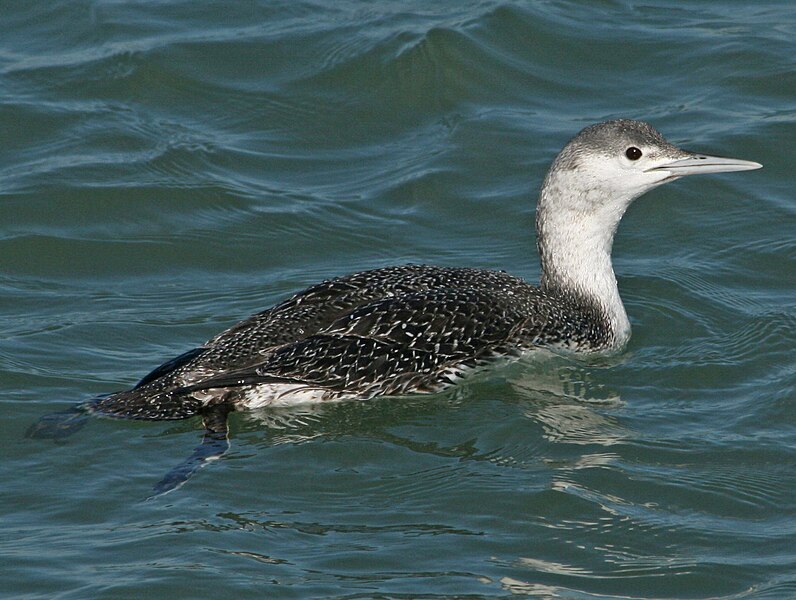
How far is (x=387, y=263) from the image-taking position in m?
10.4

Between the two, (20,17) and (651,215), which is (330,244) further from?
(20,17)

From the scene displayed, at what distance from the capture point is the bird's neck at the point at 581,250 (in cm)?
920

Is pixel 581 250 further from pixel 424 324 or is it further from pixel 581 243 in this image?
pixel 424 324

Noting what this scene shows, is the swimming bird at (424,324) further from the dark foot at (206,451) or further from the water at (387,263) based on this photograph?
the water at (387,263)

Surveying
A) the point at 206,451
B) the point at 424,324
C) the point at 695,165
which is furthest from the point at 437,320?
the point at 695,165

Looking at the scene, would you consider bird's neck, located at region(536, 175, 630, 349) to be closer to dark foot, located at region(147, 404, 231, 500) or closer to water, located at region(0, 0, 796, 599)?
water, located at region(0, 0, 796, 599)

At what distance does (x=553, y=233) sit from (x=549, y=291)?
1.19 ft

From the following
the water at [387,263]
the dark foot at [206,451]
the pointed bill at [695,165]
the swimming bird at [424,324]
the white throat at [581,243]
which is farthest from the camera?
the white throat at [581,243]

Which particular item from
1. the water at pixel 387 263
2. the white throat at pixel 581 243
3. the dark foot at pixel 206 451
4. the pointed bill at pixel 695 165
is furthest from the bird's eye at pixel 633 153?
the dark foot at pixel 206 451

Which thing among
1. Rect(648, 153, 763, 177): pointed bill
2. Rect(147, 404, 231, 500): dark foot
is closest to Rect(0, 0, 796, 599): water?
Rect(147, 404, 231, 500): dark foot

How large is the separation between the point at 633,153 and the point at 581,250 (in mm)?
705

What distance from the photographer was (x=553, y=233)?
9297 millimetres

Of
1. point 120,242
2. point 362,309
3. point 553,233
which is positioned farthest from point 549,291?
point 120,242

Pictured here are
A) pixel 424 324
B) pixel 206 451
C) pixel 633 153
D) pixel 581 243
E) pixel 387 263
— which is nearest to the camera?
pixel 206 451
